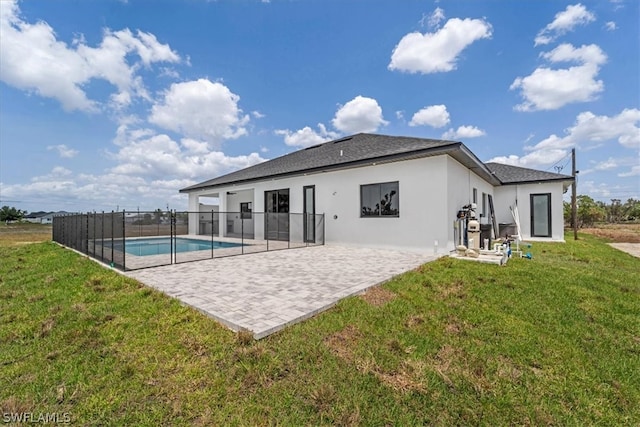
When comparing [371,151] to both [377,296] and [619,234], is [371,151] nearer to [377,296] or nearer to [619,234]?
[377,296]

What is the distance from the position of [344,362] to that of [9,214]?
47059 millimetres

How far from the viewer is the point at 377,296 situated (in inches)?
160

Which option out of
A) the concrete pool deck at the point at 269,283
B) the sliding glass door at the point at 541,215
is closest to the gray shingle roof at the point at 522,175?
the sliding glass door at the point at 541,215

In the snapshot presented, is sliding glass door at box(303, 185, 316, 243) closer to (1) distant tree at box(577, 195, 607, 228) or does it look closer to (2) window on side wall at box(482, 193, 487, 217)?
(2) window on side wall at box(482, 193, 487, 217)

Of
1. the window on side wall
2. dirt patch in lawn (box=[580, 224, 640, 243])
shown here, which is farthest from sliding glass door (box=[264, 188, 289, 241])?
dirt patch in lawn (box=[580, 224, 640, 243])

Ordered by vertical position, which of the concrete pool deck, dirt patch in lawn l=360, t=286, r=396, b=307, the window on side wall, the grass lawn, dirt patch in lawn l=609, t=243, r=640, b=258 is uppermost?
the window on side wall

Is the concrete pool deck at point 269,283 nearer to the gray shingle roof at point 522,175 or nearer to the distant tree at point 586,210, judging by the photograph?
the gray shingle roof at point 522,175

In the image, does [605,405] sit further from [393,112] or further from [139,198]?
[139,198]

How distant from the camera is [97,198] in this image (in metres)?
24.4

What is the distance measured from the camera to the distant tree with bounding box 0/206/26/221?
103 feet

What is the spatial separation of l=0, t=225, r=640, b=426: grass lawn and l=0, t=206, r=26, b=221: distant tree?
41.9 metres

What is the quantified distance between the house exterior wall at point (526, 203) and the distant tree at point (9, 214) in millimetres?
49111

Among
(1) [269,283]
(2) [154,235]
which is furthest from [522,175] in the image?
(2) [154,235]

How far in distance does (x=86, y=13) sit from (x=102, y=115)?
22.6ft
